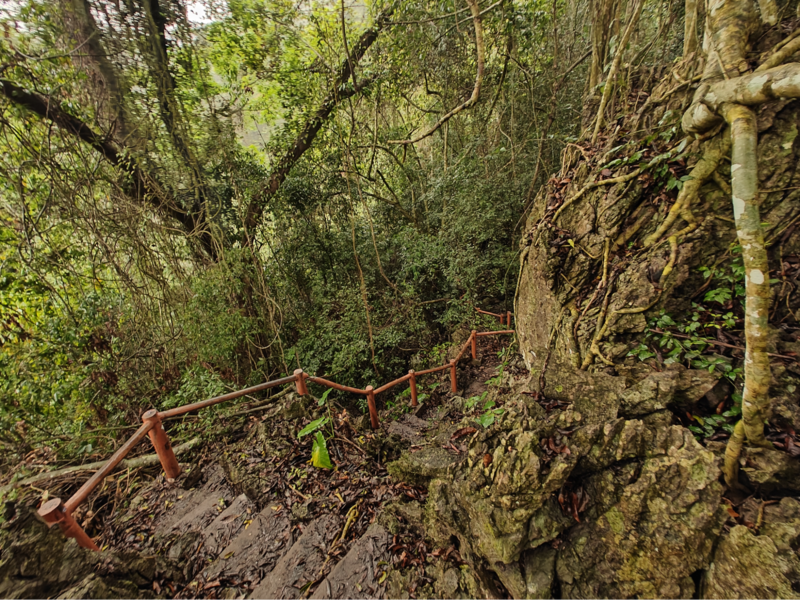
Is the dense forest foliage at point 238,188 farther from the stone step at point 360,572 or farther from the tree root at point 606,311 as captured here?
the stone step at point 360,572

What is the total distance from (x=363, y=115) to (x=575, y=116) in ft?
14.7

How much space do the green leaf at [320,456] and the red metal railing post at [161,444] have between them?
1.32 metres

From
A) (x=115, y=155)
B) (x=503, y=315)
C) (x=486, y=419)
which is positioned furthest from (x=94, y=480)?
(x=503, y=315)

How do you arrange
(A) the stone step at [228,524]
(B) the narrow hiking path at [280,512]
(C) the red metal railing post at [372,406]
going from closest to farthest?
(B) the narrow hiking path at [280,512]
(A) the stone step at [228,524]
(C) the red metal railing post at [372,406]

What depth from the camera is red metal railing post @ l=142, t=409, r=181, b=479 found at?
2.57m

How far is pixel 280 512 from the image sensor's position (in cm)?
261

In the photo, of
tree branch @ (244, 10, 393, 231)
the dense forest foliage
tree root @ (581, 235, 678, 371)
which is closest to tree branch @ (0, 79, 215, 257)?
the dense forest foliage

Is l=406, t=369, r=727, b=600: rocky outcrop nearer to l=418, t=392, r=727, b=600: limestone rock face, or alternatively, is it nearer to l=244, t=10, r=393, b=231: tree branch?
l=418, t=392, r=727, b=600: limestone rock face

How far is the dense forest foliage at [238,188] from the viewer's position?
384 cm

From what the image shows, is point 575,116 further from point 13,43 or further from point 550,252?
point 13,43

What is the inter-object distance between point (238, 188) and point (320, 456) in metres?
5.19

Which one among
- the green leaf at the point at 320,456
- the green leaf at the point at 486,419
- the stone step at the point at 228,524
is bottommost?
the stone step at the point at 228,524

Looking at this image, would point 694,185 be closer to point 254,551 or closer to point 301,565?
point 301,565

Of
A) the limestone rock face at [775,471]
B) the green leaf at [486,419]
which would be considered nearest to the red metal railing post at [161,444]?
the green leaf at [486,419]
